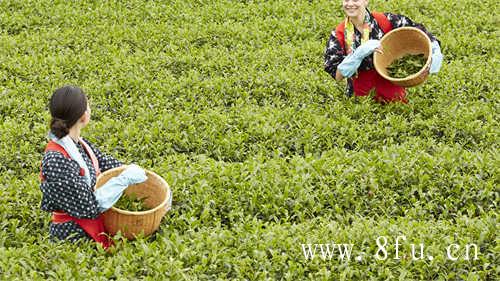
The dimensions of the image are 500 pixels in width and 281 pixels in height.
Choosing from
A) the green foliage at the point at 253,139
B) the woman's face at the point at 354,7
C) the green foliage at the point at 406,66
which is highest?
the woman's face at the point at 354,7

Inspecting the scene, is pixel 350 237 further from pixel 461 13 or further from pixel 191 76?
pixel 461 13

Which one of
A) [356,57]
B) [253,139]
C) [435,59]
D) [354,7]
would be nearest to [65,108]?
[253,139]

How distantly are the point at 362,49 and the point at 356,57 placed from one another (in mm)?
98

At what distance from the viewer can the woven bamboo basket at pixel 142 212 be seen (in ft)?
14.5

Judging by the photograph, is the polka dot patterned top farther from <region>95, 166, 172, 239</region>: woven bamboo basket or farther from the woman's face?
the woman's face

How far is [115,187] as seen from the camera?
14.4 feet

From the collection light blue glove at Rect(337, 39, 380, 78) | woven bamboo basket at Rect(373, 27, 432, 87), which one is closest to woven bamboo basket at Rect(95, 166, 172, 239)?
light blue glove at Rect(337, 39, 380, 78)

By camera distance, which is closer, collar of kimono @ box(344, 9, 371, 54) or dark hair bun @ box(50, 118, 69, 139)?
dark hair bun @ box(50, 118, 69, 139)

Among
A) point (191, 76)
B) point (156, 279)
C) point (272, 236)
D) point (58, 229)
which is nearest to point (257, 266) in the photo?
point (272, 236)

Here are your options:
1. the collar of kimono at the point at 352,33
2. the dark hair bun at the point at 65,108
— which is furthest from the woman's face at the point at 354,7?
the dark hair bun at the point at 65,108

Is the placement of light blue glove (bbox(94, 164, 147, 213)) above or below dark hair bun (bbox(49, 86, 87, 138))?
below

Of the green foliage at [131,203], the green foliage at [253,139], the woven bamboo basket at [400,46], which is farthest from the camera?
the woven bamboo basket at [400,46]

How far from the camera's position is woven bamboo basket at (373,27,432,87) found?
6555 millimetres

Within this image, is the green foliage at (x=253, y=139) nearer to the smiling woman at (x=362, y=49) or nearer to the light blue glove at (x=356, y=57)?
the smiling woman at (x=362, y=49)
